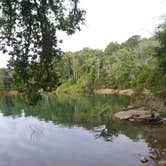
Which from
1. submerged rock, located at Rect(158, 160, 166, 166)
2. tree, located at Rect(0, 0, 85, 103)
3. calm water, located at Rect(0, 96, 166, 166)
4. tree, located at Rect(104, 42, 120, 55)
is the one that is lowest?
calm water, located at Rect(0, 96, 166, 166)

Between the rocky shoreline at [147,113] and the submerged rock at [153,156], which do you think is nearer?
the submerged rock at [153,156]

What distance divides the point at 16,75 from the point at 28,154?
10796mm

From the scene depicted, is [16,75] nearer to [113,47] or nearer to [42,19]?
[42,19]

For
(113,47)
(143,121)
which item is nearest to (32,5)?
(143,121)

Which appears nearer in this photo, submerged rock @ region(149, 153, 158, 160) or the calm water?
submerged rock @ region(149, 153, 158, 160)

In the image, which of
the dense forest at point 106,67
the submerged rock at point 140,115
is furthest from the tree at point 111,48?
the submerged rock at point 140,115

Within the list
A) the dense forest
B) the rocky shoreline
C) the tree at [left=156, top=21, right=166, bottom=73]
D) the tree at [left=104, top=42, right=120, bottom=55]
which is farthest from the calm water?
the tree at [left=104, top=42, right=120, bottom=55]

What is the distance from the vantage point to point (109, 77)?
73.4 m

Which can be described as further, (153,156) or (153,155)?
(153,155)

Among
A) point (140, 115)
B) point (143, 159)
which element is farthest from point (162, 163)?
point (140, 115)

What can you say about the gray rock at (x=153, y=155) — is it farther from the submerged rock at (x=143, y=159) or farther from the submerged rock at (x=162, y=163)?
the submerged rock at (x=162, y=163)

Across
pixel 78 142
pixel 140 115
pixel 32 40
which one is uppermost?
pixel 32 40

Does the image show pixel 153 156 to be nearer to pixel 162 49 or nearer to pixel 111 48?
pixel 162 49

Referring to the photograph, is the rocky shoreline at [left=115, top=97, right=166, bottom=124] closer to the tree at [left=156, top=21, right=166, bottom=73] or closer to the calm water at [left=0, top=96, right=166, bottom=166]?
the calm water at [left=0, top=96, right=166, bottom=166]
